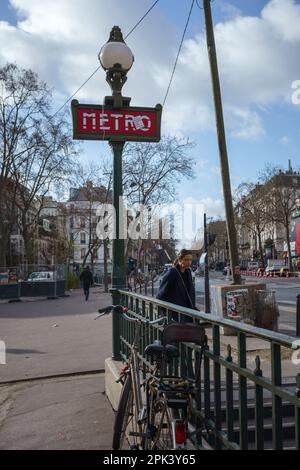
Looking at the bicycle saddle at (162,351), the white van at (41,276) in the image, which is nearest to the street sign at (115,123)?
the bicycle saddle at (162,351)

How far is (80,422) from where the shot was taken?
553 cm

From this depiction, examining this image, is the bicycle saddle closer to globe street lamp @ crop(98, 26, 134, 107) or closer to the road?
globe street lamp @ crop(98, 26, 134, 107)

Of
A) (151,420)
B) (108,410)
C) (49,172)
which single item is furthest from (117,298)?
(49,172)

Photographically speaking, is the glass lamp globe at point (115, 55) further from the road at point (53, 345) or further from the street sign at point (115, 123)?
the road at point (53, 345)

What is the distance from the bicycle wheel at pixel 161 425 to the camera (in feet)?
10.8

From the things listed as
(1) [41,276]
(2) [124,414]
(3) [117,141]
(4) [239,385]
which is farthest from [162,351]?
(1) [41,276]

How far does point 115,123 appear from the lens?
6.58 metres

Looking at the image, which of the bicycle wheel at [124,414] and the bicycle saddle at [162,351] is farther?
the bicycle wheel at [124,414]

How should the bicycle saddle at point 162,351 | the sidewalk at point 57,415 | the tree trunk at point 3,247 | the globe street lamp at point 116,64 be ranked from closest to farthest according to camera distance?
the bicycle saddle at point 162,351, the sidewalk at point 57,415, the globe street lamp at point 116,64, the tree trunk at point 3,247

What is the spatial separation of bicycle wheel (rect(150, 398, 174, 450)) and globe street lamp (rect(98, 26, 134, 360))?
3016 mm

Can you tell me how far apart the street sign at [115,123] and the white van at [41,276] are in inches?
1048

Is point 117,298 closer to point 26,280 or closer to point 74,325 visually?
point 74,325

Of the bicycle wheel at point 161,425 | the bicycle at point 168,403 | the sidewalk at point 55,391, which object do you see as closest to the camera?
the bicycle at point 168,403

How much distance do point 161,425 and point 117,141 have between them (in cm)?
413
